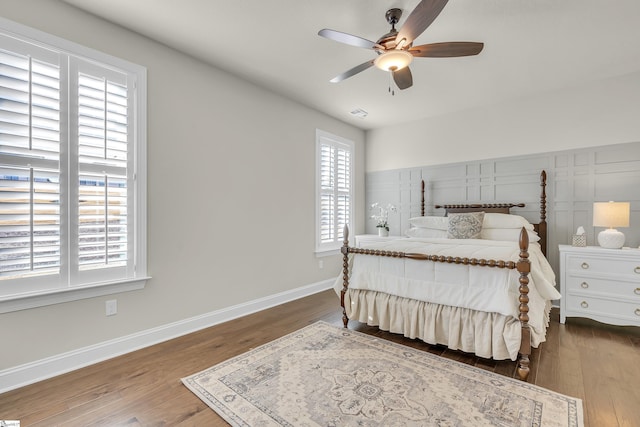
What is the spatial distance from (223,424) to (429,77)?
3678mm

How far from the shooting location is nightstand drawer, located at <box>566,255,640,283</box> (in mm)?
2861

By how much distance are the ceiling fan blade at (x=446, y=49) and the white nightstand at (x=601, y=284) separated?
2.45 meters

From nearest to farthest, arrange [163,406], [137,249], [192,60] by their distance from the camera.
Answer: [163,406], [137,249], [192,60]

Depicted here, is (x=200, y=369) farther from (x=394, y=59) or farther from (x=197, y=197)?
(x=394, y=59)

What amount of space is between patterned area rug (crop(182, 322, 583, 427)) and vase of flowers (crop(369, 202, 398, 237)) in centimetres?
262

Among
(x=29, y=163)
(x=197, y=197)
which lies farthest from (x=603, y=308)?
(x=29, y=163)

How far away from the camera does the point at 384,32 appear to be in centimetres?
255

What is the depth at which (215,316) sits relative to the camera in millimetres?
3146

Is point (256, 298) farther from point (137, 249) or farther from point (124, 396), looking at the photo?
point (124, 396)

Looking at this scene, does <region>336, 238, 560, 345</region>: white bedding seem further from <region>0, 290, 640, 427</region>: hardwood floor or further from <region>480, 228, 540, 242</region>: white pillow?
<region>480, 228, 540, 242</region>: white pillow

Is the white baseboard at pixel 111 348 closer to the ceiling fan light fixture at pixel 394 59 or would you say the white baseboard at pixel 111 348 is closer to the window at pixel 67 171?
the window at pixel 67 171

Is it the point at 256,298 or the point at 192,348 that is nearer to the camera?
the point at 192,348

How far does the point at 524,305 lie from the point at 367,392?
1246 millimetres

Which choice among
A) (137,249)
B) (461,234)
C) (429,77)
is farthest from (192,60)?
(461,234)
